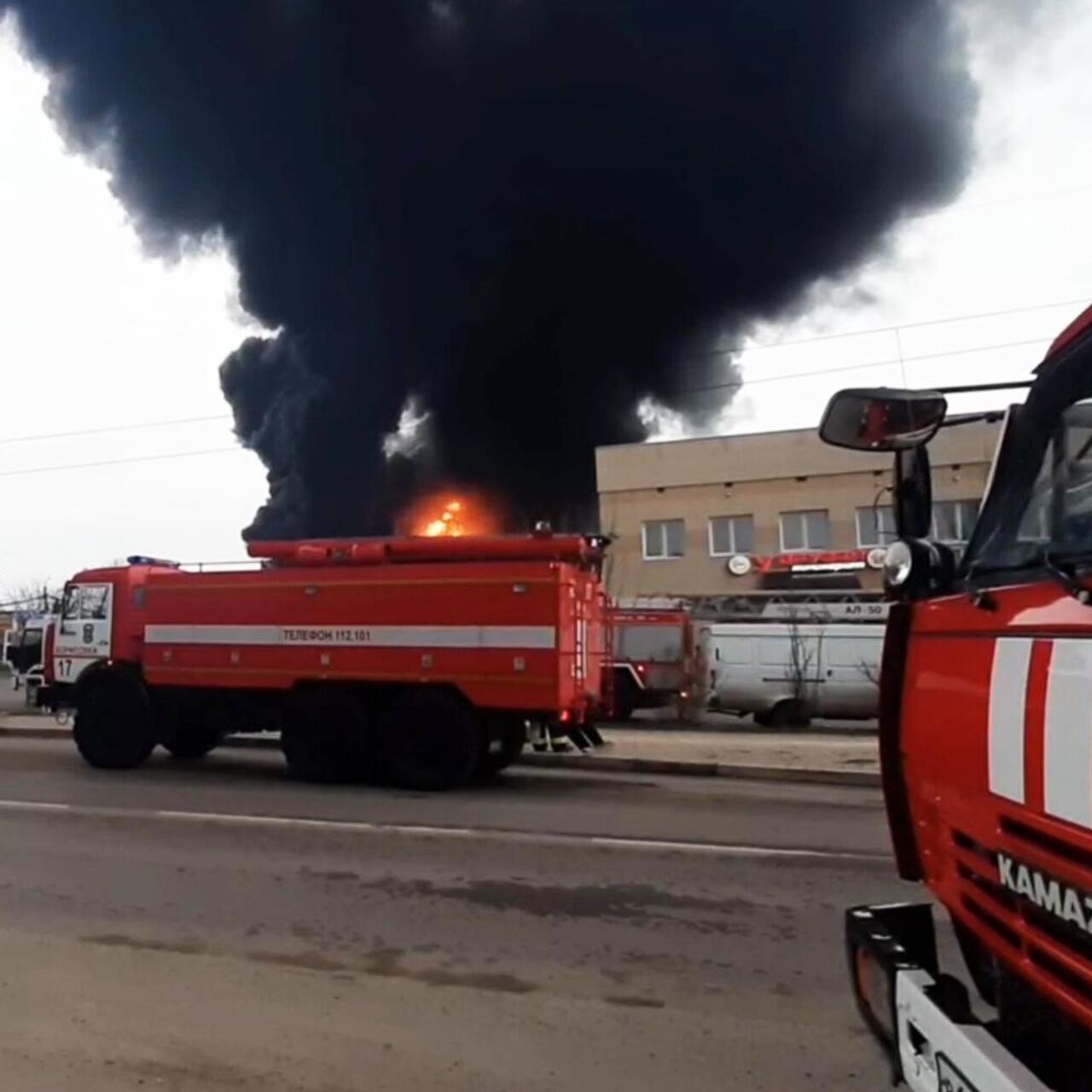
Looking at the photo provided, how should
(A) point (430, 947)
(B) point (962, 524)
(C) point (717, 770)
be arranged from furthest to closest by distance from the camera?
(C) point (717, 770), (A) point (430, 947), (B) point (962, 524)

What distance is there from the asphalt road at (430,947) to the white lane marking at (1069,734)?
2.24 m

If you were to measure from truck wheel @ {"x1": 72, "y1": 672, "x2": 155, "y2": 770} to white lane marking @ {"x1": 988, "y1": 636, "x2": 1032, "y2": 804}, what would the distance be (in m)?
11.5

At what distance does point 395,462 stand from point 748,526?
37.1 feet

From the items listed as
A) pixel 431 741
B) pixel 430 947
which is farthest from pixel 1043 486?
pixel 431 741

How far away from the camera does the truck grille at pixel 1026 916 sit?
177cm

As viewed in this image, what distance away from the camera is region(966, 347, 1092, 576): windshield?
2082 millimetres

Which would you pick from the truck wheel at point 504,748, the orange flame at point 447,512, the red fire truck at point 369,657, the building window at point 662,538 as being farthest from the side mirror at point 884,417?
the building window at point 662,538

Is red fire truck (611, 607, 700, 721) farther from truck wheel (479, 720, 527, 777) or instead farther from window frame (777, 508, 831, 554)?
window frame (777, 508, 831, 554)

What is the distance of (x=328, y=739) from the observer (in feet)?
36.1

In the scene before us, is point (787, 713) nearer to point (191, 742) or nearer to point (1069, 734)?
point (191, 742)

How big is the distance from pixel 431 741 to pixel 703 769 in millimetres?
3306

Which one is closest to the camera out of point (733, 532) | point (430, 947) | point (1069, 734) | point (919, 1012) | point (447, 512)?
point (1069, 734)

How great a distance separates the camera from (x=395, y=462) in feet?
108

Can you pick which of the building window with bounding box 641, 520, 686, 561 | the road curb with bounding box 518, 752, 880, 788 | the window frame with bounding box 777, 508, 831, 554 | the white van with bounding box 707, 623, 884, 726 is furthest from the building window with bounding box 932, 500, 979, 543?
the building window with bounding box 641, 520, 686, 561
